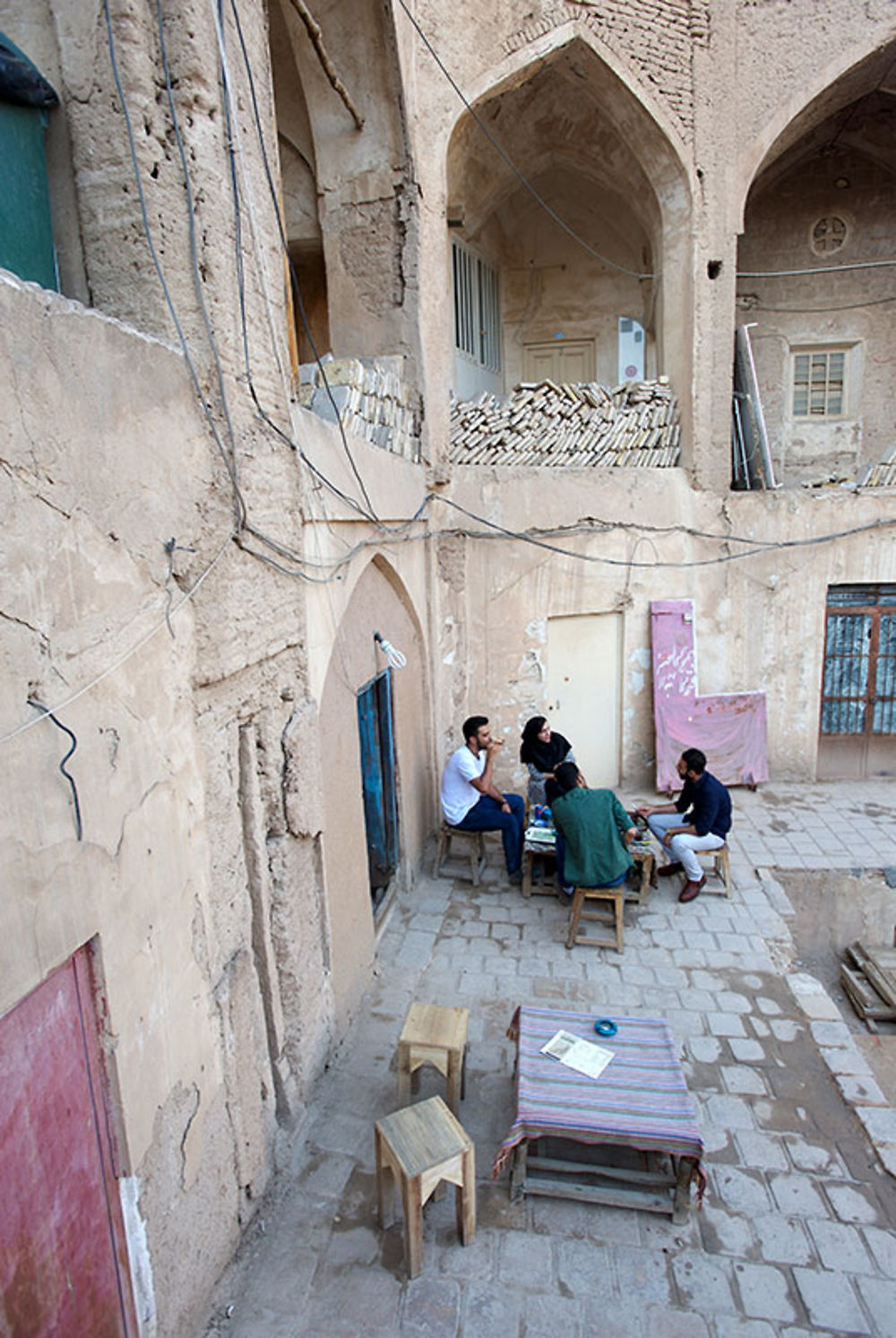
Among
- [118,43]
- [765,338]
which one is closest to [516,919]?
[118,43]

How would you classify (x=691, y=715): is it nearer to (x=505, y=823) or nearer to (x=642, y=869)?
(x=642, y=869)

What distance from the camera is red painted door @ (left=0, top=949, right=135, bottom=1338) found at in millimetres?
1905

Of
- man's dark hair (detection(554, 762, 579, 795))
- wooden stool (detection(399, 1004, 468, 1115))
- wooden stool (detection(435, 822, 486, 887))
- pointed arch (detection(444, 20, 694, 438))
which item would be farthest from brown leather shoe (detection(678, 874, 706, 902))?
pointed arch (detection(444, 20, 694, 438))

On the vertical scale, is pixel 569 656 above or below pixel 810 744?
above

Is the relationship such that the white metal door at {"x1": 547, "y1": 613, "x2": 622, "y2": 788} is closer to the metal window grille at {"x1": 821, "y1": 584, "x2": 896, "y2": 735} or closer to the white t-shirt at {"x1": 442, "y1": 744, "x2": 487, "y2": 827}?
the white t-shirt at {"x1": 442, "y1": 744, "x2": 487, "y2": 827}

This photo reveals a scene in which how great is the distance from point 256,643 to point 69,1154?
1.96m

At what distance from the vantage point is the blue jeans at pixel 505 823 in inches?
258

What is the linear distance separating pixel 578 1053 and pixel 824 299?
11.4 m

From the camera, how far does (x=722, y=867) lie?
6.44 m

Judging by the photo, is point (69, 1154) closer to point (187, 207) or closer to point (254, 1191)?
point (254, 1191)

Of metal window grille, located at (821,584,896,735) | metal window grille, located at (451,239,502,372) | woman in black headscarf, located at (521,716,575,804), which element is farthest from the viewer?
metal window grille, located at (451,239,502,372)

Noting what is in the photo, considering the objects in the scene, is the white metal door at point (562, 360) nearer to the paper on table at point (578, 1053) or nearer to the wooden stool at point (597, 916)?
the wooden stool at point (597, 916)

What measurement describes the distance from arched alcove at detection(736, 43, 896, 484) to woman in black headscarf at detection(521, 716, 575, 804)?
6.62m

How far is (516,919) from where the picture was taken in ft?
20.0
